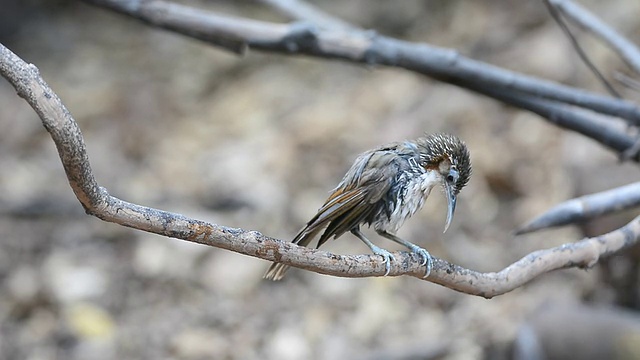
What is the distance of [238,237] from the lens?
2.35 m

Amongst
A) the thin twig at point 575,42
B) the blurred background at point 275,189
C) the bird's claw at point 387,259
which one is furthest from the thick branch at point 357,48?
the bird's claw at point 387,259

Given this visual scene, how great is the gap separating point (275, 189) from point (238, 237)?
4657mm

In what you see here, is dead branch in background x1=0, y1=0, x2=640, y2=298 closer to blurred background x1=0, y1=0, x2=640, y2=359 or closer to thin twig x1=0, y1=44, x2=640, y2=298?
thin twig x1=0, y1=44, x2=640, y2=298

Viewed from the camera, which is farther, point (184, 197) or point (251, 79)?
point (251, 79)

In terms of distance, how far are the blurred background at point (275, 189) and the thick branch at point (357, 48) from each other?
2.58ft

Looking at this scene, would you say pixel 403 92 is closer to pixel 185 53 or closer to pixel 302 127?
pixel 302 127

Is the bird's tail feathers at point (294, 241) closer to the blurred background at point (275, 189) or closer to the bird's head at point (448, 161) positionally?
the bird's head at point (448, 161)

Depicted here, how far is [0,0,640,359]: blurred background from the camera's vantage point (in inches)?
226

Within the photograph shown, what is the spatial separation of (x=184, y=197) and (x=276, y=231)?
85cm

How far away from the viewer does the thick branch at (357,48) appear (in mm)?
3971

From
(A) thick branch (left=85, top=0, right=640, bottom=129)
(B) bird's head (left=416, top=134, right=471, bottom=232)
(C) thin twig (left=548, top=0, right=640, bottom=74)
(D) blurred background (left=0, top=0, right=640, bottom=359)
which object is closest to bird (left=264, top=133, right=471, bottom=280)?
(B) bird's head (left=416, top=134, right=471, bottom=232)

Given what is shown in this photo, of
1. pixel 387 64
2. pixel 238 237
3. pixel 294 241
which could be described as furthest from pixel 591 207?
pixel 238 237

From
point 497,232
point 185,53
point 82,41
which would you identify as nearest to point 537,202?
point 497,232

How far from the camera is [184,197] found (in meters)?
6.88
